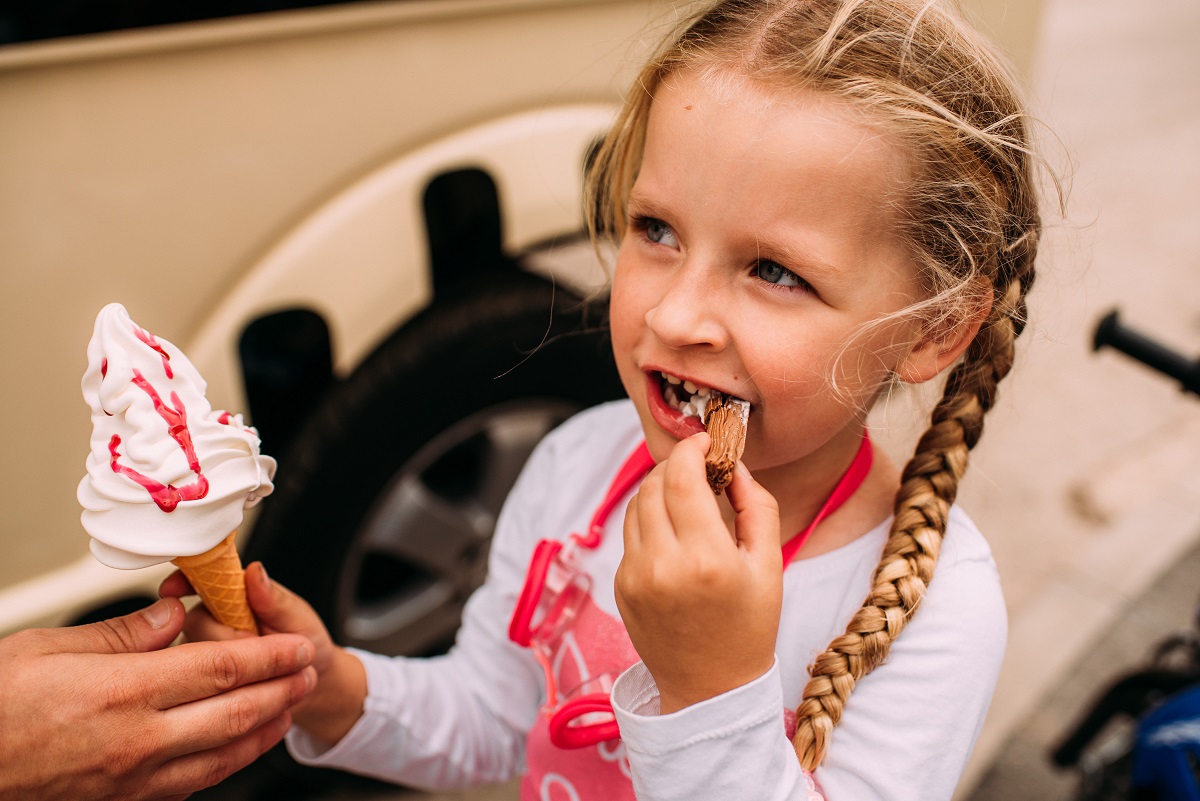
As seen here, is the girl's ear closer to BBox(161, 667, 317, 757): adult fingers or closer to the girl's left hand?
the girl's left hand

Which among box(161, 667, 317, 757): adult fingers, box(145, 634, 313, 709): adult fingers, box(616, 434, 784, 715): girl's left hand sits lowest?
box(161, 667, 317, 757): adult fingers

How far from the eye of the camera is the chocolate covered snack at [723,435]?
1091mm

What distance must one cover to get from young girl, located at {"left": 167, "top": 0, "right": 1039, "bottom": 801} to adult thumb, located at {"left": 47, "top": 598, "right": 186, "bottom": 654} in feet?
0.13

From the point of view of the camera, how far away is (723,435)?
112 cm

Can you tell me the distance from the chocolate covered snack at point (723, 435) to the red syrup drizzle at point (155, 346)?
2.02 feet

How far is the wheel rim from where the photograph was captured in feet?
8.10

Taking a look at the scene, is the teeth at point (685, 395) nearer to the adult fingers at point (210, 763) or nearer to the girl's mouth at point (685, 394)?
the girl's mouth at point (685, 394)

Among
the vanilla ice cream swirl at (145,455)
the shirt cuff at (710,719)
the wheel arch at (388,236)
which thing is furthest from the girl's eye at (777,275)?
the wheel arch at (388,236)

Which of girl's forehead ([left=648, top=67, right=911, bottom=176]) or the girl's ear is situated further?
the girl's ear

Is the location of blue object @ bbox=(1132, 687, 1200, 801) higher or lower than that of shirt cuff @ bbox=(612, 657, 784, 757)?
lower

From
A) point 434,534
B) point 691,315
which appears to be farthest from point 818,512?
point 434,534

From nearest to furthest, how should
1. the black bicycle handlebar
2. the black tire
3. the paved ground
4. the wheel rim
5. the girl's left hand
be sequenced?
the girl's left hand → the black bicycle handlebar → the black tire → the wheel rim → the paved ground

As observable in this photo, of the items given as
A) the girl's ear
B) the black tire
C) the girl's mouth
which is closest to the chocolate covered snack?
the girl's mouth

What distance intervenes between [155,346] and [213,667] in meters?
0.40
